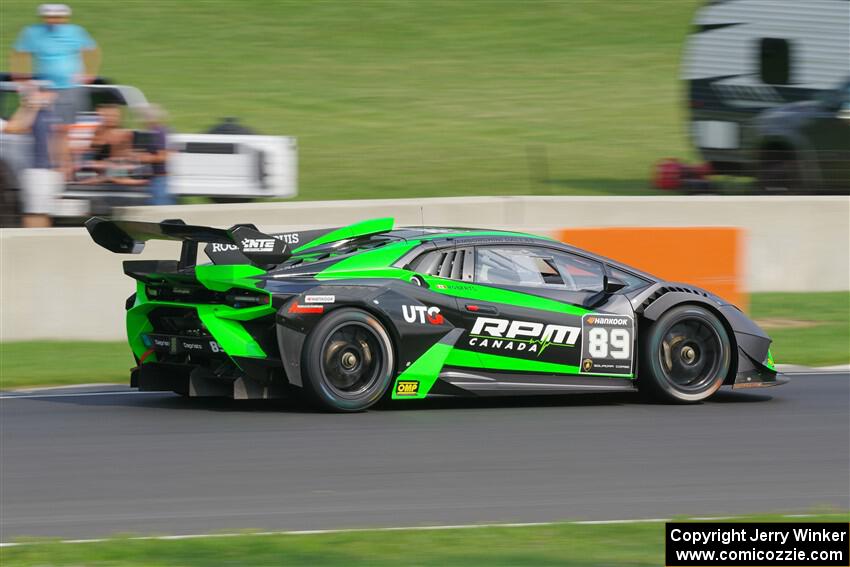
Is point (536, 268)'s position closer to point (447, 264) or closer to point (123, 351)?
point (447, 264)

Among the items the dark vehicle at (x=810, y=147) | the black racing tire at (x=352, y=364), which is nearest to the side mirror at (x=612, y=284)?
the black racing tire at (x=352, y=364)

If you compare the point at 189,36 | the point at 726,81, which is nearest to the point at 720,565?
the point at 726,81

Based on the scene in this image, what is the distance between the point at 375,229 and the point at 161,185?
6331 mm

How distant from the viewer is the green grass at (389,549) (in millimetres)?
5230

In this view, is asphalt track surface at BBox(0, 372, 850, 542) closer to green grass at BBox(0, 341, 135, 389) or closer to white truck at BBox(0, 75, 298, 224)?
green grass at BBox(0, 341, 135, 389)

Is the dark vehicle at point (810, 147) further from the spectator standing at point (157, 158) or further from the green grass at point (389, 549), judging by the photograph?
the green grass at point (389, 549)

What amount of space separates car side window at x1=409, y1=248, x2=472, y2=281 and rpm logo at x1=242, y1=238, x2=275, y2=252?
0.93 metres

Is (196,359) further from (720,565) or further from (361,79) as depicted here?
(361,79)

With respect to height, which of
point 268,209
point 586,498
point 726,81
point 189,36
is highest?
point 189,36

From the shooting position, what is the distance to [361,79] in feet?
95.6

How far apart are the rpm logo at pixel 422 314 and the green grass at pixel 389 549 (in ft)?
9.77

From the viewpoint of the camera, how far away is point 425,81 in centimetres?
2909

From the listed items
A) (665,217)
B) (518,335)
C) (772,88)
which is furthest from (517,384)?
(772,88)

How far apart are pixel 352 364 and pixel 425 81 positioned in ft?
69.3
